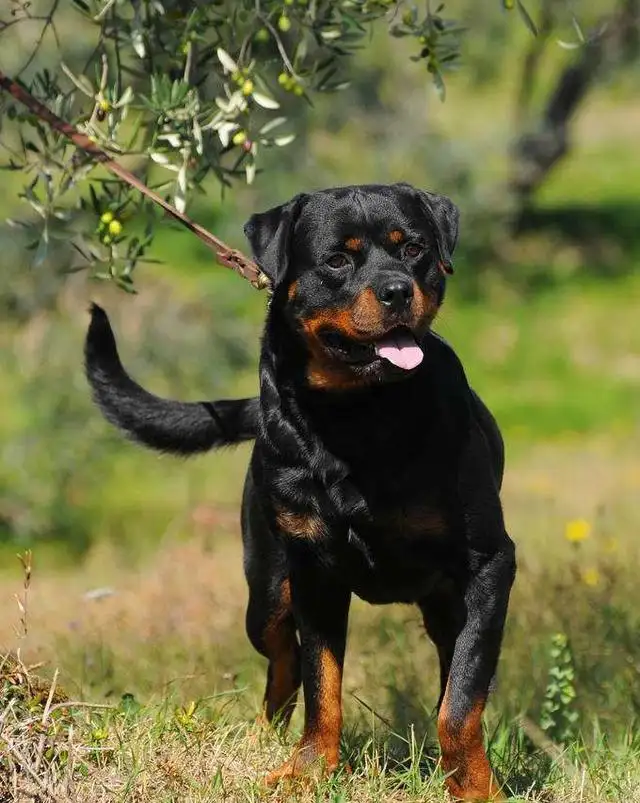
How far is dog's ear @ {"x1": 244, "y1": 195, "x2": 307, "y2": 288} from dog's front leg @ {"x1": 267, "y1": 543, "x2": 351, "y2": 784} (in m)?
0.84

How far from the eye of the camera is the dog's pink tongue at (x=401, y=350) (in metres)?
4.05

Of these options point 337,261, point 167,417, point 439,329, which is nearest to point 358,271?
point 337,261

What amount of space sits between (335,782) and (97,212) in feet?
6.72

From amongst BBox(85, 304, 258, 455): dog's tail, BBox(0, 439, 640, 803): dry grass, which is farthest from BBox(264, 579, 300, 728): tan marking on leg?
BBox(85, 304, 258, 455): dog's tail

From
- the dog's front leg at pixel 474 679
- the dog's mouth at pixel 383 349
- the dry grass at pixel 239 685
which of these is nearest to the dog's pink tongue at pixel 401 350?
the dog's mouth at pixel 383 349

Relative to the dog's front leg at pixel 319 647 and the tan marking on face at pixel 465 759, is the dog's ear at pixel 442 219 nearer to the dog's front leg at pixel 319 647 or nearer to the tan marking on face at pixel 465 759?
the dog's front leg at pixel 319 647

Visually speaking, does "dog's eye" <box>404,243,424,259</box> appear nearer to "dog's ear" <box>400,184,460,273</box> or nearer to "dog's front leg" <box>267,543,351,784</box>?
"dog's ear" <box>400,184,460,273</box>

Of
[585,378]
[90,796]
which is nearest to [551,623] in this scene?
[90,796]

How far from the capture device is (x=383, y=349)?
411cm

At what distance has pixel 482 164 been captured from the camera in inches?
830

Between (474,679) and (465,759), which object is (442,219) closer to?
(474,679)

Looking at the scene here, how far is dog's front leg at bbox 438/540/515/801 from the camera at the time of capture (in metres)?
3.99

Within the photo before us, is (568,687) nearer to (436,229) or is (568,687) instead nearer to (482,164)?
(436,229)

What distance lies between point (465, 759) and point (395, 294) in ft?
4.26
